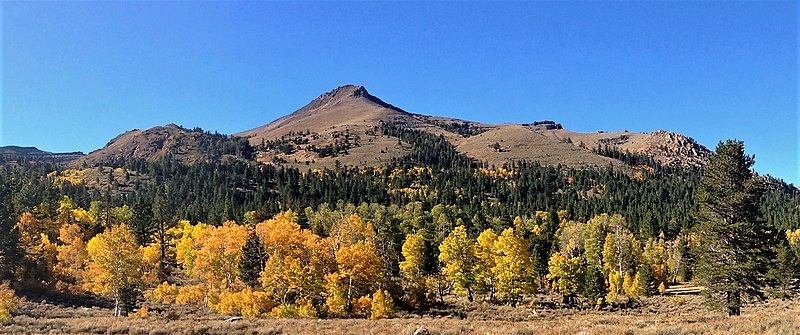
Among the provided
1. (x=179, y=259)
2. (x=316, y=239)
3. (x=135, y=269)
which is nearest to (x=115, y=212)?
(x=179, y=259)

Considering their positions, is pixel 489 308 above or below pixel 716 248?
below

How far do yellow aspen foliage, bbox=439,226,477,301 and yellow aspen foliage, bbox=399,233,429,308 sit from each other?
153 inches

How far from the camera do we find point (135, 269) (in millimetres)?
50812

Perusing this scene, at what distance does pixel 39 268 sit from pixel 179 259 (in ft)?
83.1

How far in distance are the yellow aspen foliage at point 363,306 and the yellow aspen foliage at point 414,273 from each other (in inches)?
274

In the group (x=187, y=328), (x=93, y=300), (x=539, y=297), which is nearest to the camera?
(x=187, y=328)

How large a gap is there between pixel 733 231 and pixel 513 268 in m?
29.4

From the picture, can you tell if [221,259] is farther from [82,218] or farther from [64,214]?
[82,218]

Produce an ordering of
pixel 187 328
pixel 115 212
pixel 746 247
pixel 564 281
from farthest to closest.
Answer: pixel 115 212, pixel 564 281, pixel 746 247, pixel 187 328

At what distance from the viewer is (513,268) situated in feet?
189

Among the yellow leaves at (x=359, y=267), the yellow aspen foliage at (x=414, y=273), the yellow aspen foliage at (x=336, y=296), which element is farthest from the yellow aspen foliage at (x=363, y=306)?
the yellow aspen foliage at (x=414, y=273)

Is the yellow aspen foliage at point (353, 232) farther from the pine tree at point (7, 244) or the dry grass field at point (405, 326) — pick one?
the pine tree at point (7, 244)

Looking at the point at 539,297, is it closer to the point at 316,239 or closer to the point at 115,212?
the point at 316,239

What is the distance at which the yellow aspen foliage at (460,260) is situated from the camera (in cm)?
5856
